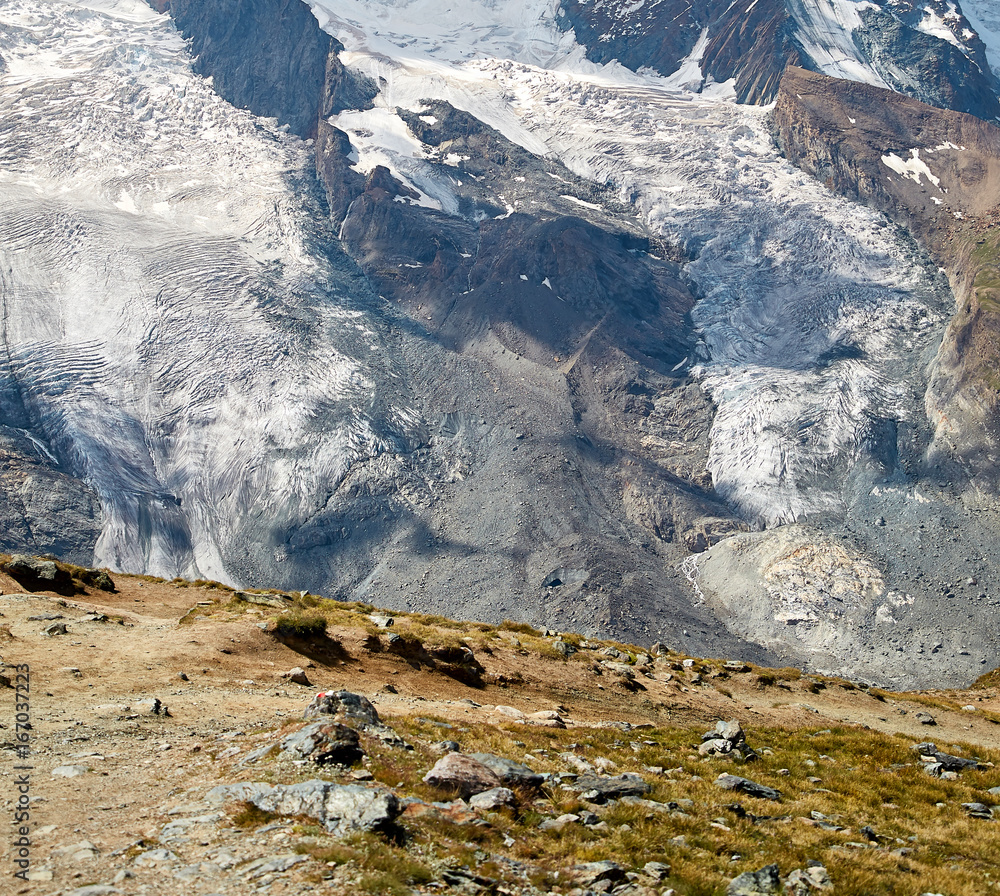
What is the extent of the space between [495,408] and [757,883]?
139 meters

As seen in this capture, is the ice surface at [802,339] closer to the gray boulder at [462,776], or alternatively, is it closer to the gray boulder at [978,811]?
the gray boulder at [978,811]

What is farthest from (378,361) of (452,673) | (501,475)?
(452,673)

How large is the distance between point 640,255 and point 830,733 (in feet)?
580

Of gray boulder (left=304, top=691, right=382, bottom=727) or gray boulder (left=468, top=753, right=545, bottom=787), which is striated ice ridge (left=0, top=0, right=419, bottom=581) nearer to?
gray boulder (left=304, top=691, right=382, bottom=727)

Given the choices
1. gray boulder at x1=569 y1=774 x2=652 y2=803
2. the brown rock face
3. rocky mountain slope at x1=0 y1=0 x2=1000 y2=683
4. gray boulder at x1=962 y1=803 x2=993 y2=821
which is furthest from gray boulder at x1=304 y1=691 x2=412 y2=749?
the brown rock face

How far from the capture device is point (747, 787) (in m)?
18.9

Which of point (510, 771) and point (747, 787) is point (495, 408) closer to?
point (747, 787)

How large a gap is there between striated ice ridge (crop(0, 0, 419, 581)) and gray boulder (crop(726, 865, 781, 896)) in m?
119

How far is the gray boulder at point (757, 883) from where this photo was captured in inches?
531

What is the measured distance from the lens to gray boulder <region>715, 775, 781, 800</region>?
61.7ft

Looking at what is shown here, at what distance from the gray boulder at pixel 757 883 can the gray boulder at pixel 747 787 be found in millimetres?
4930

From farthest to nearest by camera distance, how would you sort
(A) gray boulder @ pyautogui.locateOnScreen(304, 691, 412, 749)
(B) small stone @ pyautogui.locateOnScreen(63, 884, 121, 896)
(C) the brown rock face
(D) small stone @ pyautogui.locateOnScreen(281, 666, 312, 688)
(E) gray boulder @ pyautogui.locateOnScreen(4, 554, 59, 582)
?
(C) the brown rock face < (E) gray boulder @ pyautogui.locateOnScreen(4, 554, 59, 582) < (D) small stone @ pyautogui.locateOnScreen(281, 666, 312, 688) < (A) gray boulder @ pyautogui.locateOnScreen(304, 691, 412, 749) < (B) small stone @ pyautogui.locateOnScreen(63, 884, 121, 896)

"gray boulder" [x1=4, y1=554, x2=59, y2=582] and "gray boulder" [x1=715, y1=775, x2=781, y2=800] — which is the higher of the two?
"gray boulder" [x1=715, y1=775, x2=781, y2=800]

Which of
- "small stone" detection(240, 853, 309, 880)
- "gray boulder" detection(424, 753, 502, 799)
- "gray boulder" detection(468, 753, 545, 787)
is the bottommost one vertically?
"gray boulder" detection(468, 753, 545, 787)
